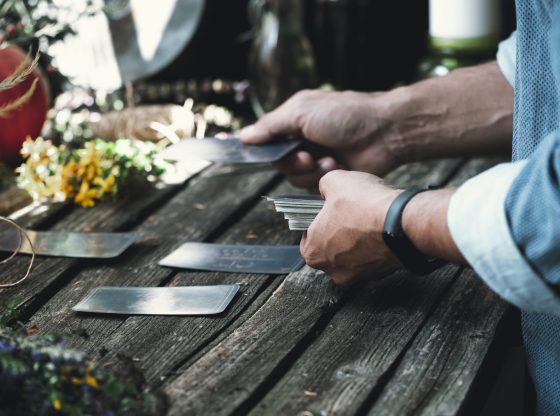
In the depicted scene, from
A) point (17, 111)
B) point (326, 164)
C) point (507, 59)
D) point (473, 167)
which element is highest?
point (507, 59)

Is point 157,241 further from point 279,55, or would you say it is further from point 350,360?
point 279,55

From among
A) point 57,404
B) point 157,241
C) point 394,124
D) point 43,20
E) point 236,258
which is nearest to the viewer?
point 57,404

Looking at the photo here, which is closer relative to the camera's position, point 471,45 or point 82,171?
point 82,171

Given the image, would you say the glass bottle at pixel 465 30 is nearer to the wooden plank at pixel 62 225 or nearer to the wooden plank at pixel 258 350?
the wooden plank at pixel 62 225

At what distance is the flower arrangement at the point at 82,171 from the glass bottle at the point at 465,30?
847 millimetres

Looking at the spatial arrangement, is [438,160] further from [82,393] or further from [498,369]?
[82,393]

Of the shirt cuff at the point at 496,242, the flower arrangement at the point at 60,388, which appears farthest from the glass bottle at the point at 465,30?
the flower arrangement at the point at 60,388

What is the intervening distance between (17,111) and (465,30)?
1.14m

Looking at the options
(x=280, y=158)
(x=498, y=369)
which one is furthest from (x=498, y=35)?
(x=498, y=369)

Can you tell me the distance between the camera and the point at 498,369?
1.14 meters

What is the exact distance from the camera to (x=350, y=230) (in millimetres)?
1110

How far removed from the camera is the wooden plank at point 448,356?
91 centimetres

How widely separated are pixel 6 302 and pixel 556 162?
2.77 feet

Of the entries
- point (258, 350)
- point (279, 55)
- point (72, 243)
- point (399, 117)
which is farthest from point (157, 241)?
point (279, 55)
